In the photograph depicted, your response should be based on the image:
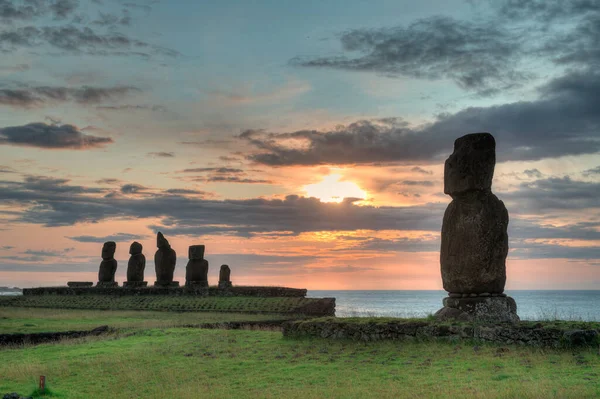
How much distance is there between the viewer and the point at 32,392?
16.2 metres

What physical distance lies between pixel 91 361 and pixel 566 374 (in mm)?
14038

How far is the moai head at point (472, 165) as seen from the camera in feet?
75.2

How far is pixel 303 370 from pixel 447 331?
4.85 m

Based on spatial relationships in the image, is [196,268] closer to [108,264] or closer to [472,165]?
[108,264]

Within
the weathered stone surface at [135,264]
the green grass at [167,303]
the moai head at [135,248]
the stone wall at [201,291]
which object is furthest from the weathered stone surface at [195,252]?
the moai head at [135,248]

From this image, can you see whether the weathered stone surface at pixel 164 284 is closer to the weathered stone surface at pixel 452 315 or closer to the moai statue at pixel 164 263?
the moai statue at pixel 164 263

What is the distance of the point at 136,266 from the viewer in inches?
2484

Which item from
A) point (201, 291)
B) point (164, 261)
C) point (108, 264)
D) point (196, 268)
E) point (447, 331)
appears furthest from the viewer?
point (108, 264)

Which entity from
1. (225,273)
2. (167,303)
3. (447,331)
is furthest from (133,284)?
(447,331)

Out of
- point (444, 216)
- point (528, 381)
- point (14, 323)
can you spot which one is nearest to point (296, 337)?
point (444, 216)

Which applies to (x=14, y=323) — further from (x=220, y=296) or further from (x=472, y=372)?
(x=472, y=372)

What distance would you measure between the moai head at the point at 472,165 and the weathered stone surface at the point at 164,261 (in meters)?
40.9

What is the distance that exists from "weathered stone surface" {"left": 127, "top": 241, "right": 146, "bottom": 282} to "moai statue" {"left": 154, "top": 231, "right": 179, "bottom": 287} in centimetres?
307

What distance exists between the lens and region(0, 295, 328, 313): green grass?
156 ft
